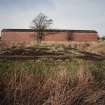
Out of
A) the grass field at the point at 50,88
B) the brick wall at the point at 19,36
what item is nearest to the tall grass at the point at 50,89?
the grass field at the point at 50,88

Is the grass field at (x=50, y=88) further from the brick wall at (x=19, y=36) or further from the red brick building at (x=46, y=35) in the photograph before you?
the brick wall at (x=19, y=36)

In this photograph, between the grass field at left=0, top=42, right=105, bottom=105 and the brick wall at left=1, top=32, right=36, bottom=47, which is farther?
the brick wall at left=1, top=32, right=36, bottom=47

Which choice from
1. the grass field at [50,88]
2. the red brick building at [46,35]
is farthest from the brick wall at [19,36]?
the grass field at [50,88]

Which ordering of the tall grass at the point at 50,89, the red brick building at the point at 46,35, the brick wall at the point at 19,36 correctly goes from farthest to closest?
the red brick building at the point at 46,35 < the brick wall at the point at 19,36 < the tall grass at the point at 50,89

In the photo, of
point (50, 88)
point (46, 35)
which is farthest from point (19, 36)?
point (50, 88)

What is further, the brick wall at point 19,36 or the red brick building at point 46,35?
the red brick building at point 46,35

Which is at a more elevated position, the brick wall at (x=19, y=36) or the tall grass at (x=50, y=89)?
the tall grass at (x=50, y=89)

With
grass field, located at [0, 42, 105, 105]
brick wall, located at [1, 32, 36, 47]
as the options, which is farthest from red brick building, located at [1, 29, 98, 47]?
grass field, located at [0, 42, 105, 105]

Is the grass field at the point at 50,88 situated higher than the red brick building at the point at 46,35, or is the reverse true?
the grass field at the point at 50,88

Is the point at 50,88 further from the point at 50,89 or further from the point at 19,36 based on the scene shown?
the point at 19,36

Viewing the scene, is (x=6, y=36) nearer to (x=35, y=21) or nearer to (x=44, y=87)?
(x=35, y=21)

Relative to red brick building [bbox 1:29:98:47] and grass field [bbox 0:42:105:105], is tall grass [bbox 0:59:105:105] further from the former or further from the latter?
red brick building [bbox 1:29:98:47]

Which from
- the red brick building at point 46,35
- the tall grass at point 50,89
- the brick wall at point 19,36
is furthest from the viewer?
the red brick building at point 46,35

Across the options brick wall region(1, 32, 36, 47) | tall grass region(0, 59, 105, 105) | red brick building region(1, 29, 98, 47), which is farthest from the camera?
red brick building region(1, 29, 98, 47)
